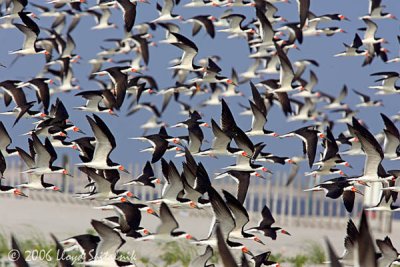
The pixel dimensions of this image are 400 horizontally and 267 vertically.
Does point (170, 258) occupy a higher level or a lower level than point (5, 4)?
lower

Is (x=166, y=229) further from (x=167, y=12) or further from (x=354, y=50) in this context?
(x=354, y=50)

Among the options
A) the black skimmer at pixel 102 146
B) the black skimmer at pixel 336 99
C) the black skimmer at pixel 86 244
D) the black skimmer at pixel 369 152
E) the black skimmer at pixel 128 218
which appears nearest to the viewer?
the black skimmer at pixel 86 244

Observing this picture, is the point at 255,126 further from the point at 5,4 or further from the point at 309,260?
the point at 5,4

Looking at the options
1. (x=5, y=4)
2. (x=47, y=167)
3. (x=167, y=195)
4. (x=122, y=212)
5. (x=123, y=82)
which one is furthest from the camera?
(x=5, y=4)

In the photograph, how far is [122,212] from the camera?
1349 centimetres

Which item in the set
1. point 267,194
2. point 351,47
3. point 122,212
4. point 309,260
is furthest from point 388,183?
point 267,194

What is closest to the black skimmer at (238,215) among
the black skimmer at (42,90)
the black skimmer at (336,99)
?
the black skimmer at (42,90)

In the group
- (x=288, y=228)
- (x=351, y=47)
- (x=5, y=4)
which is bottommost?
(x=288, y=228)

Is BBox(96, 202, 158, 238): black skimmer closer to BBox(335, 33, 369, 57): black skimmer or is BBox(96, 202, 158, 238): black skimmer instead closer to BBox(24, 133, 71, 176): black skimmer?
BBox(24, 133, 71, 176): black skimmer

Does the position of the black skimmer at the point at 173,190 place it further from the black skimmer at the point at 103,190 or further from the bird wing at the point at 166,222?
the bird wing at the point at 166,222

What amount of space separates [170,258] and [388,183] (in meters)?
3.59

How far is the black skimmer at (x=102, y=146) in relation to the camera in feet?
46.7

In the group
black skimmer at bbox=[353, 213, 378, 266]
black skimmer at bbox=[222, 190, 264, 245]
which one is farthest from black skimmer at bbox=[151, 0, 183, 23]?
black skimmer at bbox=[353, 213, 378, 266]

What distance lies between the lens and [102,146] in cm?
1459
